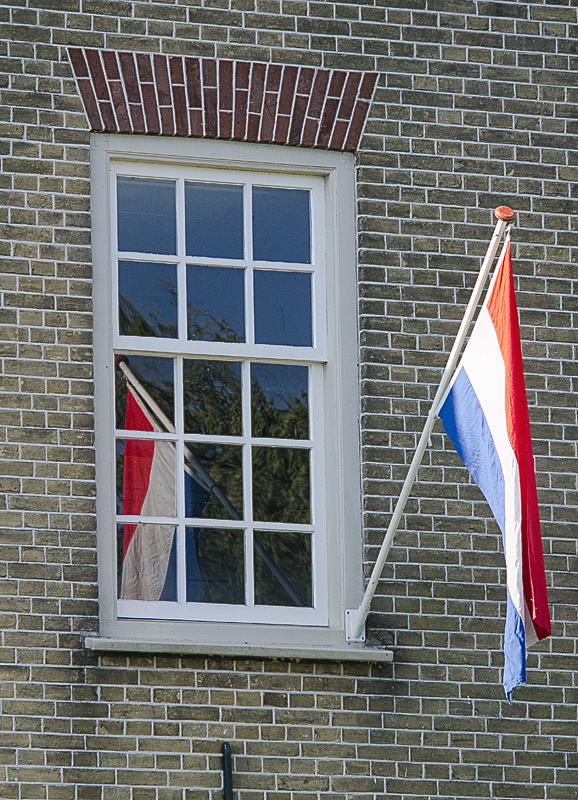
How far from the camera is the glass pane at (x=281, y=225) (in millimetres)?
10828

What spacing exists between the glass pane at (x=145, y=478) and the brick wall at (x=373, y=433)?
0.83 feet

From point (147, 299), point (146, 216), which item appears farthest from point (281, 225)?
point (147, 299)

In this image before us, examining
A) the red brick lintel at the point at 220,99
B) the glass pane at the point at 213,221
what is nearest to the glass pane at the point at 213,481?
the glass pane at the point at 213,221

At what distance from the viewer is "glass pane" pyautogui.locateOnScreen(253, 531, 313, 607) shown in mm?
10398

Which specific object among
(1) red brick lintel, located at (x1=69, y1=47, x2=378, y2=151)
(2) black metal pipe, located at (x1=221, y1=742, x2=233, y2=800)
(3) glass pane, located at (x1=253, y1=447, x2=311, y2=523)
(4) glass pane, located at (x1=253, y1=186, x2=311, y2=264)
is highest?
(1) red brick lintel, located at (x1=69, y1=47, x2=378, y2=151)

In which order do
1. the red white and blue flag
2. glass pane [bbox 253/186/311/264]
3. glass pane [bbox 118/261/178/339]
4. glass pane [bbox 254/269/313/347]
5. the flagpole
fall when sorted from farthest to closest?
1. glass pane [bbox 253/186/311/264]
2. glass pane [bbox 254/269/313/347]
3. glass pane [bbox 118/261/178/339]
4. the flagpole
5. the red white and blue flag

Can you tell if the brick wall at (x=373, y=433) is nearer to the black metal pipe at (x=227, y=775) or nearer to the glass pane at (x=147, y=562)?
the black metal pipe at (x=227, y=775)

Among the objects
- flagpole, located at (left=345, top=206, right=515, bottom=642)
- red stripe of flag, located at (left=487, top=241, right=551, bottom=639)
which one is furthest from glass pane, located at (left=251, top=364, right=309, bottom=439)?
red stripe of flag, located at (left=487, top=241, right=551, bottom=639)

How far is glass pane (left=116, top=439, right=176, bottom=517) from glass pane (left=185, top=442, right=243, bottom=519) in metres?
0.09

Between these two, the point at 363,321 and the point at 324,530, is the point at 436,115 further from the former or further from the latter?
the point at 324,530

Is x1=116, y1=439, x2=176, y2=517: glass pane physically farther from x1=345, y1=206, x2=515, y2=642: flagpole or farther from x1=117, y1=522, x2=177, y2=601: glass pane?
x1=345, y1=206, x2=515, y2=642: flagpole

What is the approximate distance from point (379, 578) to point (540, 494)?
1.00m

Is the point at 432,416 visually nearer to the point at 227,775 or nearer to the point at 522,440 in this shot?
the point at 522,440

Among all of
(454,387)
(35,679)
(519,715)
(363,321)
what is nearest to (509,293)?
(454,387)
